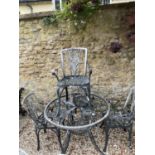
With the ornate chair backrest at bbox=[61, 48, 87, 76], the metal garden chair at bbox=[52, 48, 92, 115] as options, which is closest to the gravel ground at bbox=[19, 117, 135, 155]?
the metal garden chair at bbox=[52, 48, 92, 115]

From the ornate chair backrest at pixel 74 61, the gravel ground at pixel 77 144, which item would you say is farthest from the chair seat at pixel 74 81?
the gravel ground at pixel 77 144

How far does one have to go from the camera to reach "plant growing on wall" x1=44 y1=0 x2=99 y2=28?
3.62 m

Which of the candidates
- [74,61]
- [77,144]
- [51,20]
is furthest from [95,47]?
[77,144]

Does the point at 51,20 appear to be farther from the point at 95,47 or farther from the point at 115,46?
the point at 115,46

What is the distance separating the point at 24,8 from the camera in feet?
18.0

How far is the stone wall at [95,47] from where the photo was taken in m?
3.77

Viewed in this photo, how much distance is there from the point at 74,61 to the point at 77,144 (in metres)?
1.07

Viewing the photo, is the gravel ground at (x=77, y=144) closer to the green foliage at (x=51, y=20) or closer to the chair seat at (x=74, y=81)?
the chair seat at (x=74, y=81)

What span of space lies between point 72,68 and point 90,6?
32.8 inches

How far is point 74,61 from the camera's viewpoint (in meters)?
3.66

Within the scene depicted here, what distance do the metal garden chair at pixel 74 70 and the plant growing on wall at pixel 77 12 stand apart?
1.27 feet

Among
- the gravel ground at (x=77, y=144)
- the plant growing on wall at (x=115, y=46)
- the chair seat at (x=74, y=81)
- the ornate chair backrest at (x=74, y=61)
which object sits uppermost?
the plant growing on wall at (x=115, y=46)
